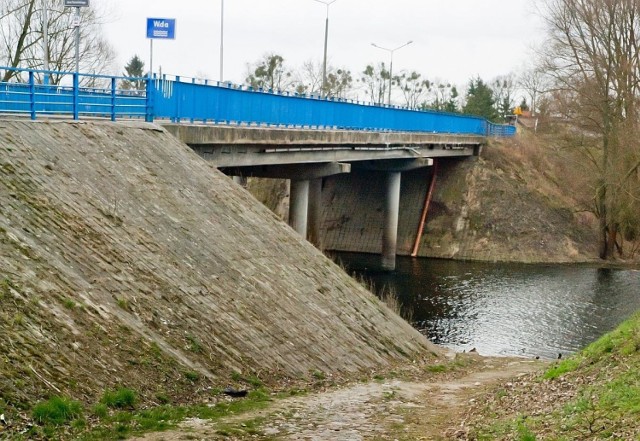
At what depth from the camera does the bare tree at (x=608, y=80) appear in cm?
4547

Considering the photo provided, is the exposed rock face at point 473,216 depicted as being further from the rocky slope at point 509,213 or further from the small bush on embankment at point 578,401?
the small bush on embankment at point 578,401

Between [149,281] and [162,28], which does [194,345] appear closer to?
[149,281]

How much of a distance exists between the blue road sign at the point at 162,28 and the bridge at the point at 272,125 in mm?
1707

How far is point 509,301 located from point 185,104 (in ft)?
57.8

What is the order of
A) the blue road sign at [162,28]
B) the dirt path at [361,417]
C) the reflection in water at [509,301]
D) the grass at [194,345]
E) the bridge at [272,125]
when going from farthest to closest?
1. the reflection in water at [509,301]
2. the blue road sign at [162,28]
3. the bridge at [272,125]
4. the grass at [194,345]
5. the dirt path at [361,417]

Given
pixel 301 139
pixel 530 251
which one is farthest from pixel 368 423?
pixel 530 251

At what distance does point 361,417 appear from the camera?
1179cm

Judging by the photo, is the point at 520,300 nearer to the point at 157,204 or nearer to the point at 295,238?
the point at 295,238

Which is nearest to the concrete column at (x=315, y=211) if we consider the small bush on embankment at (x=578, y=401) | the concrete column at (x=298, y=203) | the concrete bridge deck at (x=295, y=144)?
the concrete bridge deck at (x=295, y=144)

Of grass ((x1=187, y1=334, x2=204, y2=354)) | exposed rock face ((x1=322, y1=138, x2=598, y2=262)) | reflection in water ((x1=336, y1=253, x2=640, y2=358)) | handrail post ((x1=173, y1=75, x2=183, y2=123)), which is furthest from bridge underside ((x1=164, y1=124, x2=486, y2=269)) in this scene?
grass ((x1=187, y1=334, x2=204, y2=354))

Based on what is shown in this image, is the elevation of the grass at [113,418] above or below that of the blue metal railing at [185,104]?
below

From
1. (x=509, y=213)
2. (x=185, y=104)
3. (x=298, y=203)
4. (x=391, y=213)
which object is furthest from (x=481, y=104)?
(x=185, y=104)

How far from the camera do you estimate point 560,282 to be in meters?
40.2

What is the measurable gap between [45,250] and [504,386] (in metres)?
7.63
